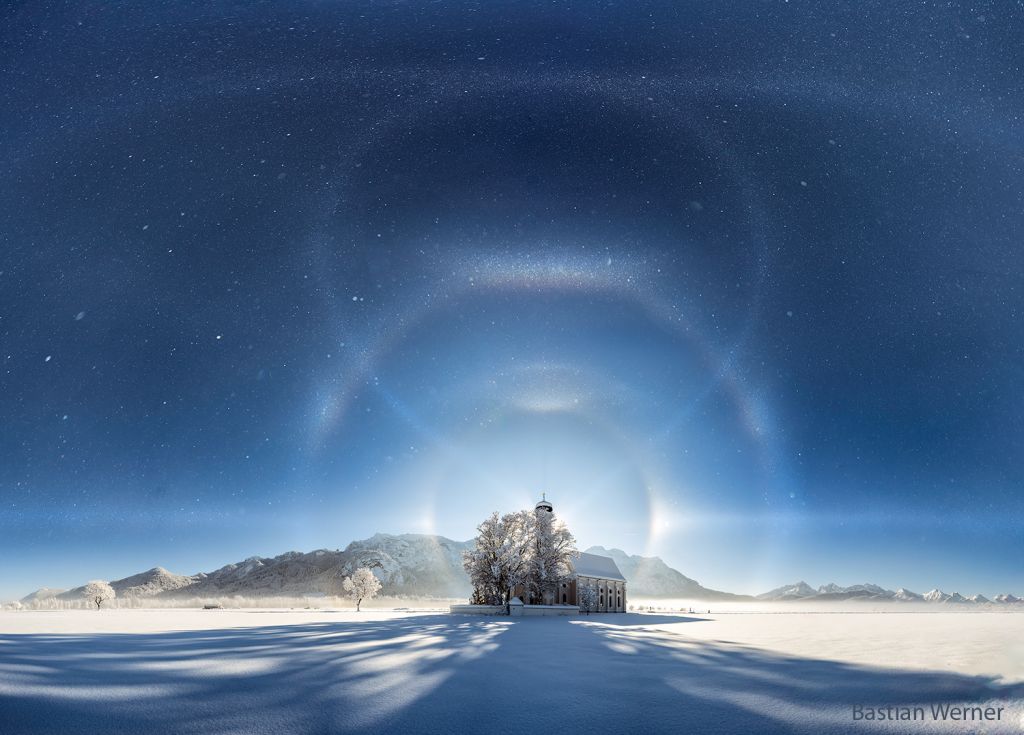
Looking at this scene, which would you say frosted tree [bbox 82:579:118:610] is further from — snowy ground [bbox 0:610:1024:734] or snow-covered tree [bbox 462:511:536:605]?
snowy ground [bbox 0:610:1024:734]

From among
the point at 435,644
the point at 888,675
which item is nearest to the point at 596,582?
the point at 435,644

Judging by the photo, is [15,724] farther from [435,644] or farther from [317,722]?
[435,644]

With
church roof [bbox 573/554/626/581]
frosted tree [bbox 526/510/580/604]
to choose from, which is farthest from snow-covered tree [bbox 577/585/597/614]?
frosted tree [bbox 526/510/580/604]

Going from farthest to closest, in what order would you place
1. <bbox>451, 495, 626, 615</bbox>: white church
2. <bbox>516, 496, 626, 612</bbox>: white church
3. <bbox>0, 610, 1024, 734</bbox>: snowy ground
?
<bbox>516, 496, 626, 612</bbox>: white church → <bbox>451, 495, 626, 615</bbox>: white church → <bbox>0, 610, 1024, 734</bbox>: snowy ground

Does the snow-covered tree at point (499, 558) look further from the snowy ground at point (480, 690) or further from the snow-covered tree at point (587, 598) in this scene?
the snowy ground at point (480, 690)

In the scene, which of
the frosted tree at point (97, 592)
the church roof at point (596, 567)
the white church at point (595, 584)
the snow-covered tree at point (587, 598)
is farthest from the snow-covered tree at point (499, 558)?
the frosted tree at point (97, 592)

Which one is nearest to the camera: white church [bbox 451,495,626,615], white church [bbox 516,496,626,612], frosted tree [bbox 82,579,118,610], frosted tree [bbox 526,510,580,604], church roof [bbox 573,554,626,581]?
white church [bbox 451,495,626,615]

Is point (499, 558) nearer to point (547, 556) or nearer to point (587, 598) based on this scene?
point (547, 556)
